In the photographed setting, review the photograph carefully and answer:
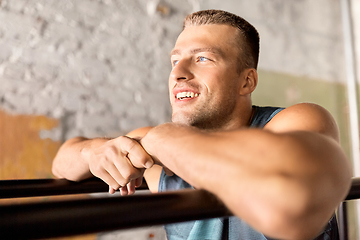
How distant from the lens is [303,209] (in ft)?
1.19

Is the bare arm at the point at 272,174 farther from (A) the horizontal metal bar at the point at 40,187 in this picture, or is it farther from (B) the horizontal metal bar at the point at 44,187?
(A) the horizontal metal bar at the point at 40,187

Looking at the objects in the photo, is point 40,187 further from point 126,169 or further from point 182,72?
point 182,72

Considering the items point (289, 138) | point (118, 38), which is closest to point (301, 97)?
point (118, 38)

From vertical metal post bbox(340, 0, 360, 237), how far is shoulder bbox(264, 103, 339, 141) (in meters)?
2.11

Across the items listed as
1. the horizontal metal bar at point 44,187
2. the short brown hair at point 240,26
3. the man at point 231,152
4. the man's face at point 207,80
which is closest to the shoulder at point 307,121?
the man at point 231,152

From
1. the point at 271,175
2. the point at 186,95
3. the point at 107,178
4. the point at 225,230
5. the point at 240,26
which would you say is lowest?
the point at 225,230

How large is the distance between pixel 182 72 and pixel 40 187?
2.19 feet

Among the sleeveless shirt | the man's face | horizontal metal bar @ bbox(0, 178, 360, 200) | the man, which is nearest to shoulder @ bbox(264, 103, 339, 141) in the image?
the man

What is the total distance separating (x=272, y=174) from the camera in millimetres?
365

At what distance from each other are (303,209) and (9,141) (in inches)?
51.0

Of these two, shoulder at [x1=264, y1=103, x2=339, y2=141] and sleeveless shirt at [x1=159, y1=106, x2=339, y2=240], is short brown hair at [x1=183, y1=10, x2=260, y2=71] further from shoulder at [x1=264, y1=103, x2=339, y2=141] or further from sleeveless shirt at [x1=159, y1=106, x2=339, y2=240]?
shoulder at [x1=264, y1=103, x2=339, y2=141]

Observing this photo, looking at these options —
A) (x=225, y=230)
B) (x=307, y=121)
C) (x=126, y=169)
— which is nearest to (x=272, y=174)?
(x=307, y=121)

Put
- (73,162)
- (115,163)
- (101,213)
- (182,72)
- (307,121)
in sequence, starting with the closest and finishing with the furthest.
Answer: (101,213), (307,121), (115,163), (73,162), (182,72)

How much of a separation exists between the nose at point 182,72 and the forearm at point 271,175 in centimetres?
66
